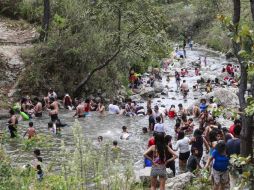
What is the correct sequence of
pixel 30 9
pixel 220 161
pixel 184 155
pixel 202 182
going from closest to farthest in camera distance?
pixel 220 161, pixel 202 182, pixel 184 155, pixel 30 9

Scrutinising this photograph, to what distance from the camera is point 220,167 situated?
9.46 m

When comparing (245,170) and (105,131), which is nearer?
(245,170)

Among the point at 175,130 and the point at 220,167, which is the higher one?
the point at 220,167

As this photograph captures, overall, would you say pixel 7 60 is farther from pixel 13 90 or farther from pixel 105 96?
pixel 105 96

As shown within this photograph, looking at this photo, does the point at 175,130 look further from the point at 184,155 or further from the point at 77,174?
the point at 77,174

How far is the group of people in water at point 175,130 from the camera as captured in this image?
9.52m

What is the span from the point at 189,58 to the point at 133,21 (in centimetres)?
2479

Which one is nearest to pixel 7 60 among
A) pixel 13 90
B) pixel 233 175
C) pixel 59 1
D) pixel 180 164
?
pixel 13 90

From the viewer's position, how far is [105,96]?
27172mm

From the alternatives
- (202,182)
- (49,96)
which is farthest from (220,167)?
(49,96)

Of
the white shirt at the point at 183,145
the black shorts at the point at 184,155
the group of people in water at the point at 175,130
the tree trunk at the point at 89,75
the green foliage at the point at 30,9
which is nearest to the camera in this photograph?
the group of people in water at the point at 175,130

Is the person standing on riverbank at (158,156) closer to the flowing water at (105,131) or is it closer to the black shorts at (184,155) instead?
the black shorts at (184,155)

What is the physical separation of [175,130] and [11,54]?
11539mm

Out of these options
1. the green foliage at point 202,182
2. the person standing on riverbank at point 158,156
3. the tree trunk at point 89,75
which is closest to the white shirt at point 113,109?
the tree trunk at point 89,75
